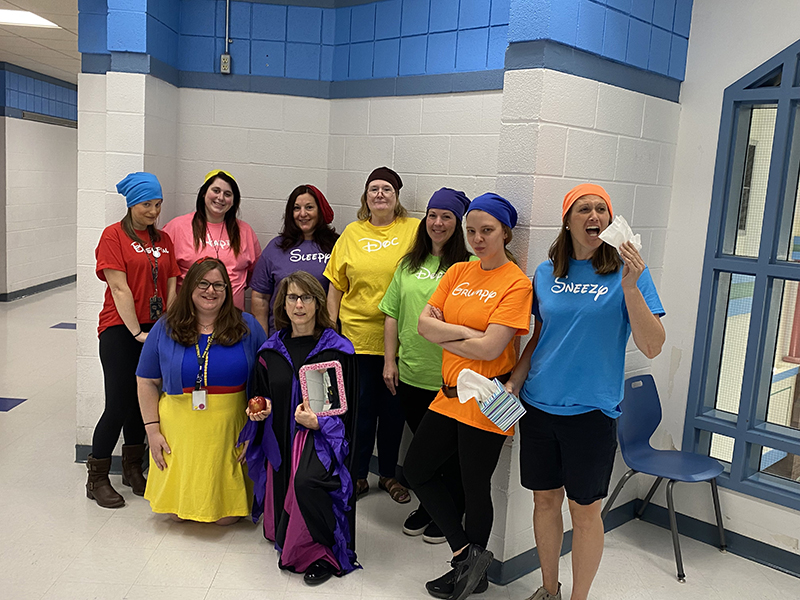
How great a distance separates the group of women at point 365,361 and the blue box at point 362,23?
0.95 metres

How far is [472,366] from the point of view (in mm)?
2477

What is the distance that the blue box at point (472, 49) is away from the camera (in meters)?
3.31

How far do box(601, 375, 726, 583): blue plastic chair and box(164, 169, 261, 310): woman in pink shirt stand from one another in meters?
1.95

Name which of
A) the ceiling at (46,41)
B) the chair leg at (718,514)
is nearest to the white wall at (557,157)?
the chair leg at (718,514)

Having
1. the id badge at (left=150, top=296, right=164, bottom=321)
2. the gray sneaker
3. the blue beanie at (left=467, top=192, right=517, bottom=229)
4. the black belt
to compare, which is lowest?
the gray sneaker

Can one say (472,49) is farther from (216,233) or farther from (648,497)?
(648,497)

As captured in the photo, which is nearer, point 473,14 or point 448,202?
point 448,202

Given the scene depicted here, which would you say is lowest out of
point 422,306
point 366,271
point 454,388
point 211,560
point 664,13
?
point 211,560

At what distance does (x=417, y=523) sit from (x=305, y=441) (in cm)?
75

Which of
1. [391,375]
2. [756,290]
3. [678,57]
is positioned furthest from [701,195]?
[391,375]

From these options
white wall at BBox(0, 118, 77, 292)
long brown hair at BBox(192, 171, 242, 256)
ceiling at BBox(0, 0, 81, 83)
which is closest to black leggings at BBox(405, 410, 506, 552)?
long brown hair at BBox(192, 171, 242, 256)

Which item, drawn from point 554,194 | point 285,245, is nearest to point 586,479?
point 554,194

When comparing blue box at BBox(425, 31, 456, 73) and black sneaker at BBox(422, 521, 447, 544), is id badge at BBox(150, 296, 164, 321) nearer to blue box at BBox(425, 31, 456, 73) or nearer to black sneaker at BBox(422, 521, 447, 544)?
black sneaker at BBox(422, 521, 447, 544)

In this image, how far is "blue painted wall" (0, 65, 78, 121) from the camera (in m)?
7.93
